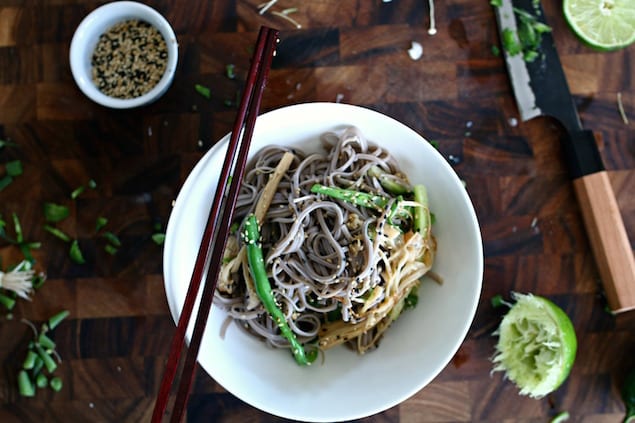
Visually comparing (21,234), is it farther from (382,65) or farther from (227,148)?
(382,65)

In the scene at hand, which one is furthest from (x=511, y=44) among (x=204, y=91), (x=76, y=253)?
(x=76, y=253)

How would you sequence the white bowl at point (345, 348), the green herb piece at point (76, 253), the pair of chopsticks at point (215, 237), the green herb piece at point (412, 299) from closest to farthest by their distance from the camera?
the pair of chopsticks at point (215, 237)
the white bowl at point (345, 348)
the green herb piece at point (412, 299)
the green herb piece at point (76, 253)

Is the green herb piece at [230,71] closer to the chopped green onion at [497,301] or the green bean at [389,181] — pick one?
the green bean at [389,181]

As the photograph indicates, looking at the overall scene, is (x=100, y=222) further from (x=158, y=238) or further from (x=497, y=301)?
(x=497, y=301)

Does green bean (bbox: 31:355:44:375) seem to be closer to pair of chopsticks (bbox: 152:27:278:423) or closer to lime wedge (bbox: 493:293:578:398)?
pair of chopsticks (bbox: 152:27:278:423)

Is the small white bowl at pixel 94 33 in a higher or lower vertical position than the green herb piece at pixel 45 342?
higher

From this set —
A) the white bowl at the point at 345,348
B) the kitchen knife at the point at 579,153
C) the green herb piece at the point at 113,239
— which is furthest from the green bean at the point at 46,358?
the kitchen knife at the point at 579,153

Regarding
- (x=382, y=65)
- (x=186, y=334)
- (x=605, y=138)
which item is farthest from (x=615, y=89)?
(x=186, y=334)
